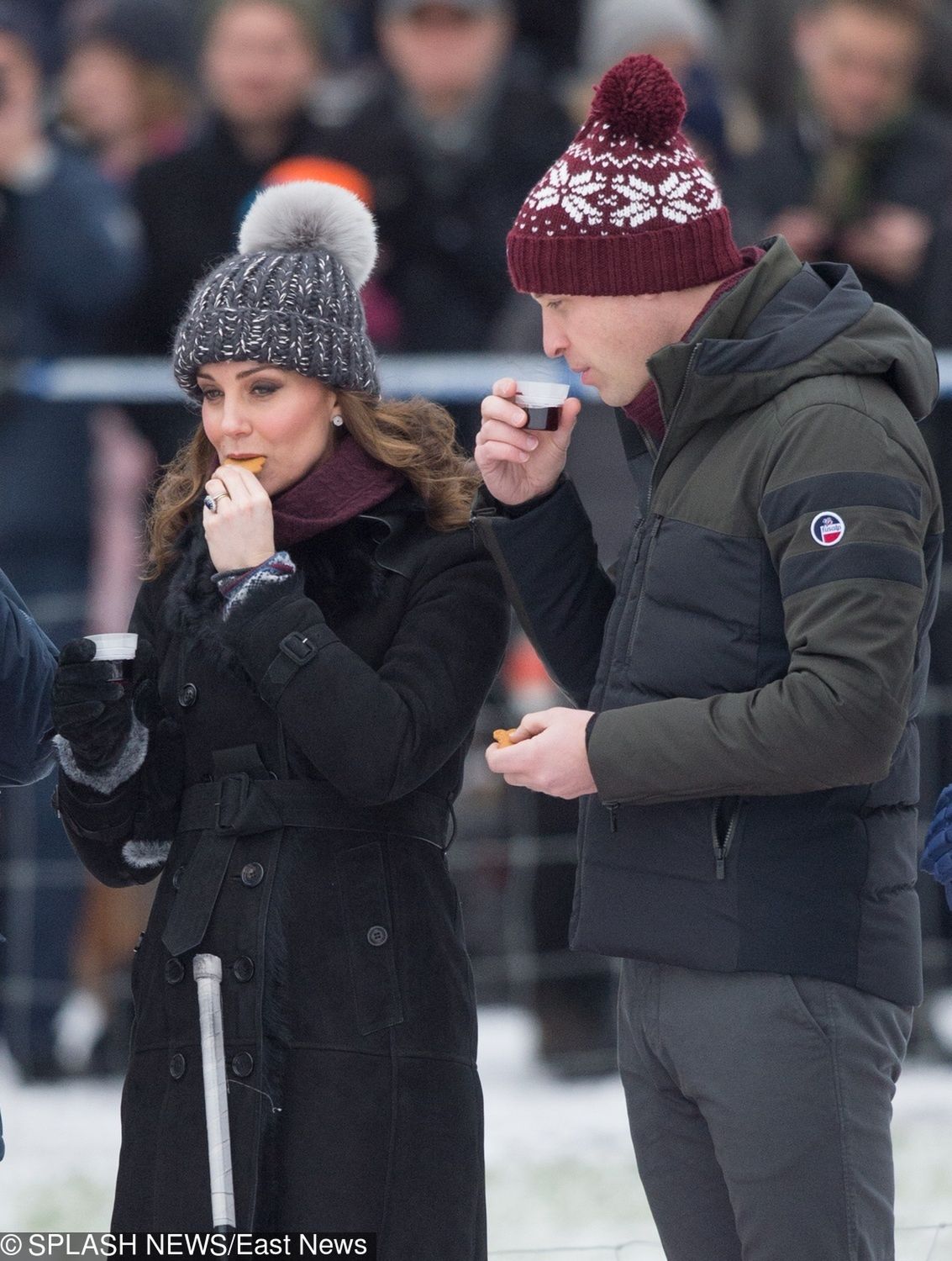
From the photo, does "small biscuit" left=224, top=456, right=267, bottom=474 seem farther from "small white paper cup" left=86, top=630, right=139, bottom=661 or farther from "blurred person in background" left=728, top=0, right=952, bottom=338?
"blurred person in background" left=728, top=0, right=952, bottom=338

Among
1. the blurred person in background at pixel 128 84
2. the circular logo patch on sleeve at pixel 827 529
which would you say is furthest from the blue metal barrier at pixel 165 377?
the circular logo patch on sleeve at pixel 827 529

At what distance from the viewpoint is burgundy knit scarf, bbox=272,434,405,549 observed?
3.08 metres

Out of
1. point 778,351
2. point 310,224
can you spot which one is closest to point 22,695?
point 310,224

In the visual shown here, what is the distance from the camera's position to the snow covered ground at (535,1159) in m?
4.60

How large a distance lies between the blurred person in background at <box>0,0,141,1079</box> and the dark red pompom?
3.34 metres

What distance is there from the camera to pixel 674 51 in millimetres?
6293

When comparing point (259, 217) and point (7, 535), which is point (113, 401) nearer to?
point (7, 535)

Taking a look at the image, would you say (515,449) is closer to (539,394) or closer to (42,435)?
(539,394)

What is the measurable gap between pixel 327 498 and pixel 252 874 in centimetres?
57

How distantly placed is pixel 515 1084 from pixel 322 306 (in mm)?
3154

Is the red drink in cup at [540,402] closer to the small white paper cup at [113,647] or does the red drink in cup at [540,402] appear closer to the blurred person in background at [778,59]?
the small white paper cup at [113,647]

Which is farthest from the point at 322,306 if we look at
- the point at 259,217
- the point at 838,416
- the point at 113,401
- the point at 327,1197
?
the point at 113,401

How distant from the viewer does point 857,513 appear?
256cm

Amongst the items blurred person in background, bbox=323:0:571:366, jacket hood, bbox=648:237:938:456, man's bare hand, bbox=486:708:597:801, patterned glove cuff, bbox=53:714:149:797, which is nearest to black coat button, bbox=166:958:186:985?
patterned glove cuff, bbox=53:714:149:797
